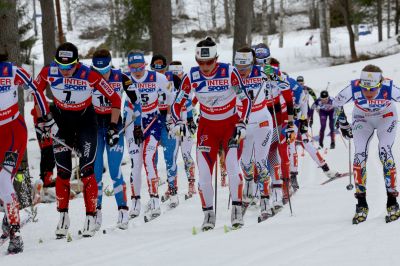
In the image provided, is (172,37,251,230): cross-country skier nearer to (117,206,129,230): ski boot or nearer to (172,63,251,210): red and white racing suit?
(172,63,251,210): red and white racing suit

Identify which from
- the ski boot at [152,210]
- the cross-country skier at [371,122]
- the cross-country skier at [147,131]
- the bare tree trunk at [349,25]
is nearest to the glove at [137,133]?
the cross-country skier at [147,131]

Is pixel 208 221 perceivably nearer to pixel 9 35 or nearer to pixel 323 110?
pixel 9 35

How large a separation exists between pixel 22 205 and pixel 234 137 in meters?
5.61

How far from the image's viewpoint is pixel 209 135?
8.05 m

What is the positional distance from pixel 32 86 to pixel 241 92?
2603 millimetres

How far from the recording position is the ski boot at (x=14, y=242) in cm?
727

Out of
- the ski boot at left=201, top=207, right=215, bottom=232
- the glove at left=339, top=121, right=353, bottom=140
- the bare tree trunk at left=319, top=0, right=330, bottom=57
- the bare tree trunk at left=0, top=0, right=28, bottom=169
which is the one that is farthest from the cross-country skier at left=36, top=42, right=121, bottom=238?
the bare tree trunk at left=319, top=0, right=330, bottom=57

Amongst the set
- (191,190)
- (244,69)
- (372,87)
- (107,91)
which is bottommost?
(191,190)

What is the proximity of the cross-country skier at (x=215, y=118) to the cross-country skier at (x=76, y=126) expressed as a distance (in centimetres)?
111

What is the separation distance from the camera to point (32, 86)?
770 cm

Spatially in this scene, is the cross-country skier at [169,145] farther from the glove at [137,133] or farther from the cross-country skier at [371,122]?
the cross-country skier at [371,122]

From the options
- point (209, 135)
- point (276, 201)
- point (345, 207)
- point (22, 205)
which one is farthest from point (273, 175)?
point (22, 205)

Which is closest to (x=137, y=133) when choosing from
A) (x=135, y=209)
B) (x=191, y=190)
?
(x=135, y=209)

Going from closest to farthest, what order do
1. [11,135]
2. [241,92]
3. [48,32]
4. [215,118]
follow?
[11,135]
[241,92]
[215,118]
[48,32]
